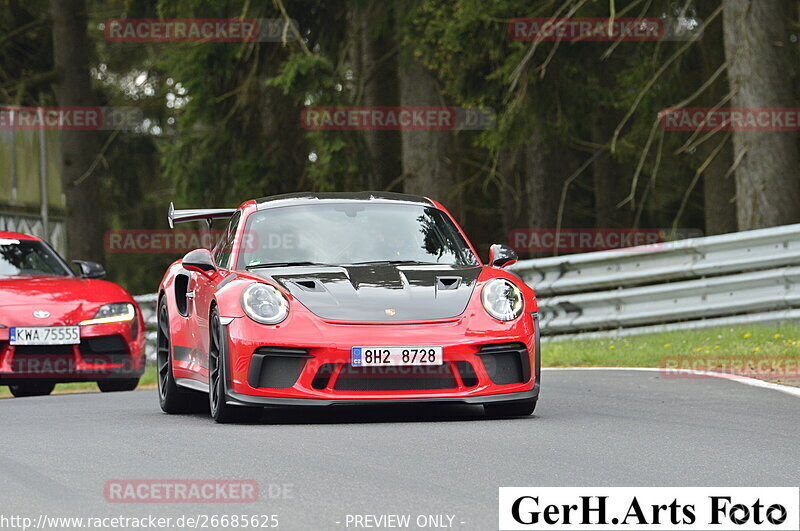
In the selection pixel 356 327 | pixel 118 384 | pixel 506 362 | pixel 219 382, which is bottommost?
pixel 118 384

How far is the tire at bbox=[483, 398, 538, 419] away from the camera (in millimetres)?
9062

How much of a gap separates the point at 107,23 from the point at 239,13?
904 centimetres

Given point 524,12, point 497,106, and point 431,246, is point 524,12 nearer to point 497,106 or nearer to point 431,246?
point 497,106

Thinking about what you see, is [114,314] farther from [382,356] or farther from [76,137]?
[76,137]

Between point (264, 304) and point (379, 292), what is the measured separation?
26.1 inches

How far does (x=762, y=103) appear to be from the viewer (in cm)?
1702

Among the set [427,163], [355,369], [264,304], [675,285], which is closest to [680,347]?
[675,285]

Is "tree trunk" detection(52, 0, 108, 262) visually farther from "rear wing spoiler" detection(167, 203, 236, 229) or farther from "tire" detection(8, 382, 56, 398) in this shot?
"rear wing spoiler" detection(167, 203, 236, 229)

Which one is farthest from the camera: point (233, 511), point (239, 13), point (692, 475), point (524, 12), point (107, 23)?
point (107, 23)

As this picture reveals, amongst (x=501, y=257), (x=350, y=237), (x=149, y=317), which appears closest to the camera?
(x=501, y=257)

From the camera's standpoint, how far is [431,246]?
9.95 metres

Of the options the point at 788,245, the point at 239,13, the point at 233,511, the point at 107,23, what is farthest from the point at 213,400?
the point at 107,23

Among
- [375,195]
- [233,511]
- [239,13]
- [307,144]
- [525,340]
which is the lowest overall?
[233,511]

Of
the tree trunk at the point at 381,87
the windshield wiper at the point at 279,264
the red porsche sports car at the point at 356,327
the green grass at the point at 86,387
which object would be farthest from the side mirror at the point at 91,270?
the tree trunk at the point at 381,87
